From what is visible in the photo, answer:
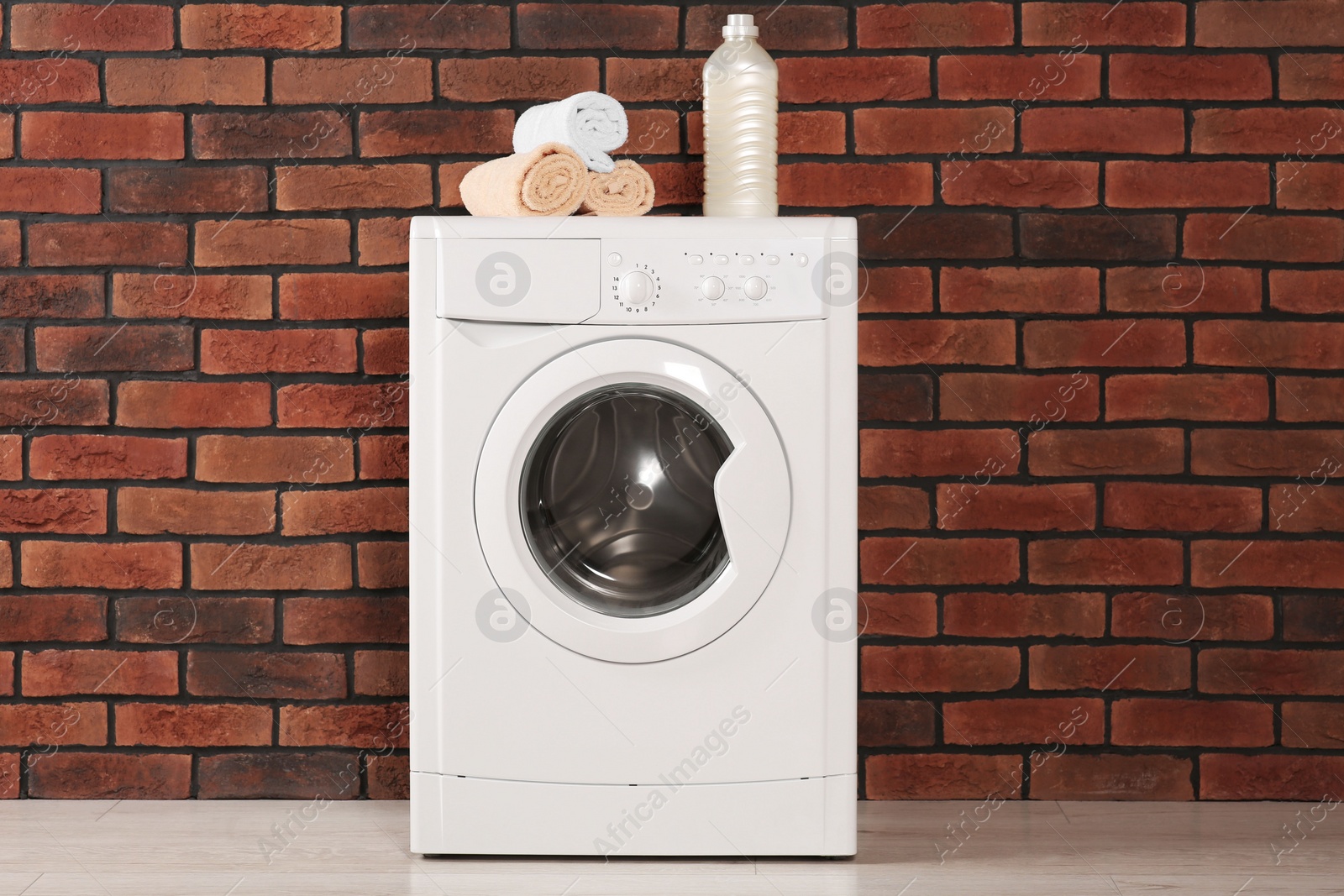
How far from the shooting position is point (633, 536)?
1.45 meters

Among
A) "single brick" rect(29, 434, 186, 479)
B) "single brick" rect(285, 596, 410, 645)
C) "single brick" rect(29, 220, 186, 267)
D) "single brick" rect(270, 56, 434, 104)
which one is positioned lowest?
"single brick" rect(285, 596, 410, 645)

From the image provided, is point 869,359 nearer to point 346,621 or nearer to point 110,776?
point 346,621

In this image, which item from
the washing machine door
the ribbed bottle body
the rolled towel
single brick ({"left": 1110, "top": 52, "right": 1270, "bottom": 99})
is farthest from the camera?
single brick ({"left": 1110, "top": 52, "right": 1270, "bottom": 99})

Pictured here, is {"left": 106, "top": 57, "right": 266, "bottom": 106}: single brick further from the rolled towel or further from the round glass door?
the round glass door

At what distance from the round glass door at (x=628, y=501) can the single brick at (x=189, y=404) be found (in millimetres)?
673

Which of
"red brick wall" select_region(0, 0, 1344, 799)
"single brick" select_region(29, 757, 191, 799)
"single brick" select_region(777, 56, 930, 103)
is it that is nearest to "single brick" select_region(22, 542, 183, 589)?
"red brick wall" select_region(0, 0, 1344, 799)

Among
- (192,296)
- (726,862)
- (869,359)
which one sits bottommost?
(726,862)

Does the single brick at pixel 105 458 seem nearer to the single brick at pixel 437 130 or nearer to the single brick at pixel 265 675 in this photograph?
the single brick at pixel 265 675

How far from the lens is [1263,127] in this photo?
1.78 metres

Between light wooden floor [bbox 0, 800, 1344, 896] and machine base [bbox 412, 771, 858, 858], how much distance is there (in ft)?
0.11

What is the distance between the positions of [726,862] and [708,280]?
0.83 m

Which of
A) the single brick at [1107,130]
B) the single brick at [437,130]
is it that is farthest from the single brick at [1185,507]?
Result: the single brick at [437,130]

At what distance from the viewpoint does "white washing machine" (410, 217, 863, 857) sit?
140cm

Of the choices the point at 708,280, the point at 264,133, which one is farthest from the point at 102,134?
the point at 708,280
